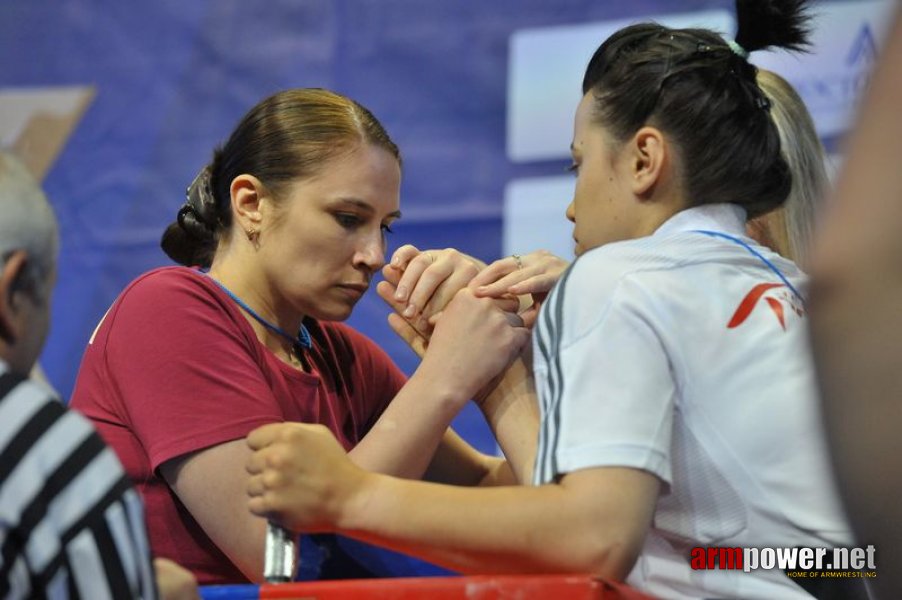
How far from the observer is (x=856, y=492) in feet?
1.44

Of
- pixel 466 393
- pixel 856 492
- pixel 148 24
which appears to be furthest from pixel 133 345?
pixel 148 24

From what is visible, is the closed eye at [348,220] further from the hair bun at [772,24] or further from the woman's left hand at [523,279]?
the hair bun at [772,24]

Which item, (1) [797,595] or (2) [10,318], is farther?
(1) [797,595]

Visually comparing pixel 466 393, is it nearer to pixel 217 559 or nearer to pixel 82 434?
pixel 217 559

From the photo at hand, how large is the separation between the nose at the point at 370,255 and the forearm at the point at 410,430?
26 cm

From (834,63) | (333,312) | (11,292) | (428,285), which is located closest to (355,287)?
(333,312)

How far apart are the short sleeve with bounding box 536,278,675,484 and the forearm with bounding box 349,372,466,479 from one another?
0.33 m

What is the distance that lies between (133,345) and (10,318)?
0.55 metres

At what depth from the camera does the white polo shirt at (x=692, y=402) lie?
3.35 ft

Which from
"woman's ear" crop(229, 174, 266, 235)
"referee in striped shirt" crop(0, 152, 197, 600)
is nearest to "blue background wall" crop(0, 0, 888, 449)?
"woman's ear" crop(229, 174, 266, 235)

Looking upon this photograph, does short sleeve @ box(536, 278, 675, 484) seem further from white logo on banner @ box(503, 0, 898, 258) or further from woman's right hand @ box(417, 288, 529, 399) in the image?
white logo on banner @ box(503, 0, 898, 258)

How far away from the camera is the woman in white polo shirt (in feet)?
3.22

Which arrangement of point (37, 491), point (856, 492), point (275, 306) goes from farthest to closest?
point (275, 306), point (37, 491), point (856, 492)

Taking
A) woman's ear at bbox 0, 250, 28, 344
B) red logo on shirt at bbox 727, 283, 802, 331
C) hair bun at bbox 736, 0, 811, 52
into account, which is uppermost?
hair bun at bbox 736, 0, 811, 52
